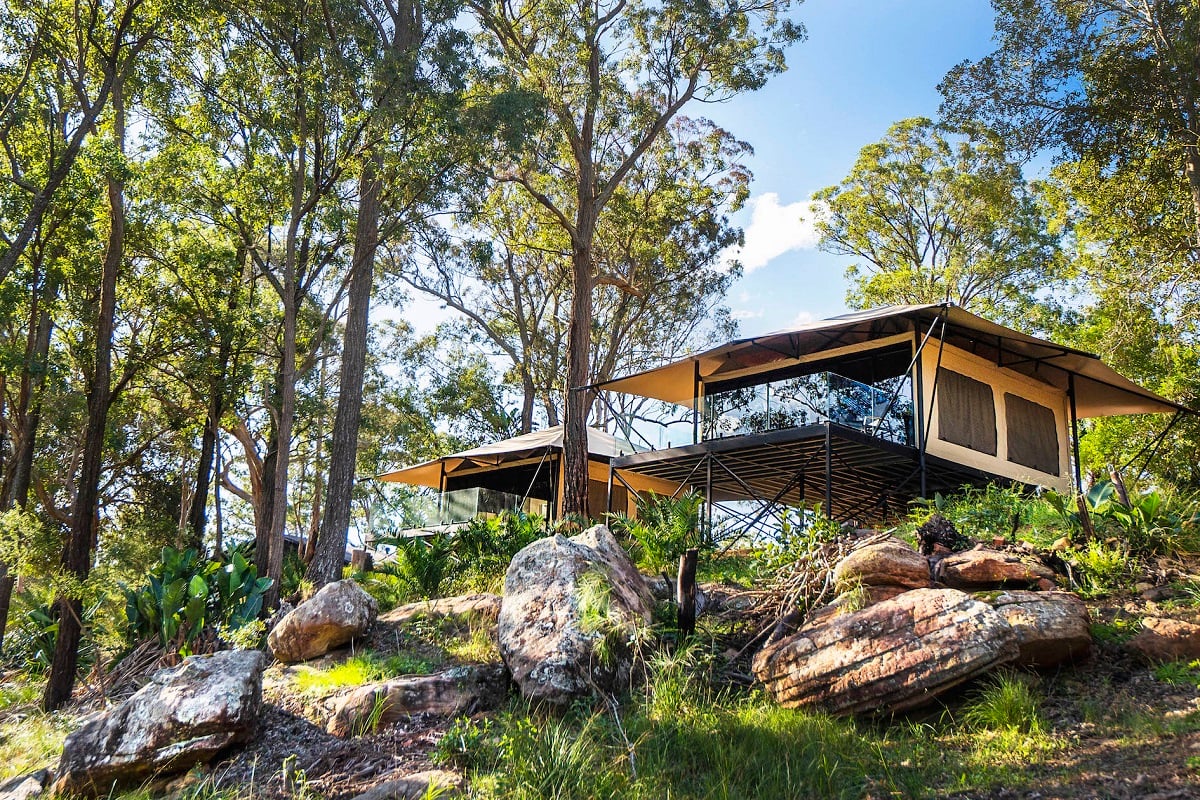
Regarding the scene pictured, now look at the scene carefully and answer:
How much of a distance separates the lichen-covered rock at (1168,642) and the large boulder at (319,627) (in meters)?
7.61

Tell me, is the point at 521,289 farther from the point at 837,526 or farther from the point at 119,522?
the point at 837,526

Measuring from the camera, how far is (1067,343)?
22250mm

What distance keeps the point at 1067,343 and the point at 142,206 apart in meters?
21.8

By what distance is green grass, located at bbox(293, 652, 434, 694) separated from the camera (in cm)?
842

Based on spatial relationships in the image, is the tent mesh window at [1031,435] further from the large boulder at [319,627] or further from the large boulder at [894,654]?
the large boulder at [319,627]

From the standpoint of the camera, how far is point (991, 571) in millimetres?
7883

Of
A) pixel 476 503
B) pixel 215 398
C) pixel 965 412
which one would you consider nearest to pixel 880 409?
pixel 965 412

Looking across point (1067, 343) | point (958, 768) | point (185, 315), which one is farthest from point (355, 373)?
point (1067, 343)

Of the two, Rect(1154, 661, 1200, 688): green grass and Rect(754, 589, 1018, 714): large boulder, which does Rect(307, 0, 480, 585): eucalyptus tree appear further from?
Rect(1154, 661, 1200, 688): green grass

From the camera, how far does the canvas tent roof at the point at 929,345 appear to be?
14.6m

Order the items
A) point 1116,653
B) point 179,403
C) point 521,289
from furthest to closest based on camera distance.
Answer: point 521,289 < point 179,403 < point 1116,653

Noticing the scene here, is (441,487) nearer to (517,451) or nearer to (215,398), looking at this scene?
(517,451)

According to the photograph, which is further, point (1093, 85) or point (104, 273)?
point (1093, 85)

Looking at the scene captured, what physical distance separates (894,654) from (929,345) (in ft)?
33.7
